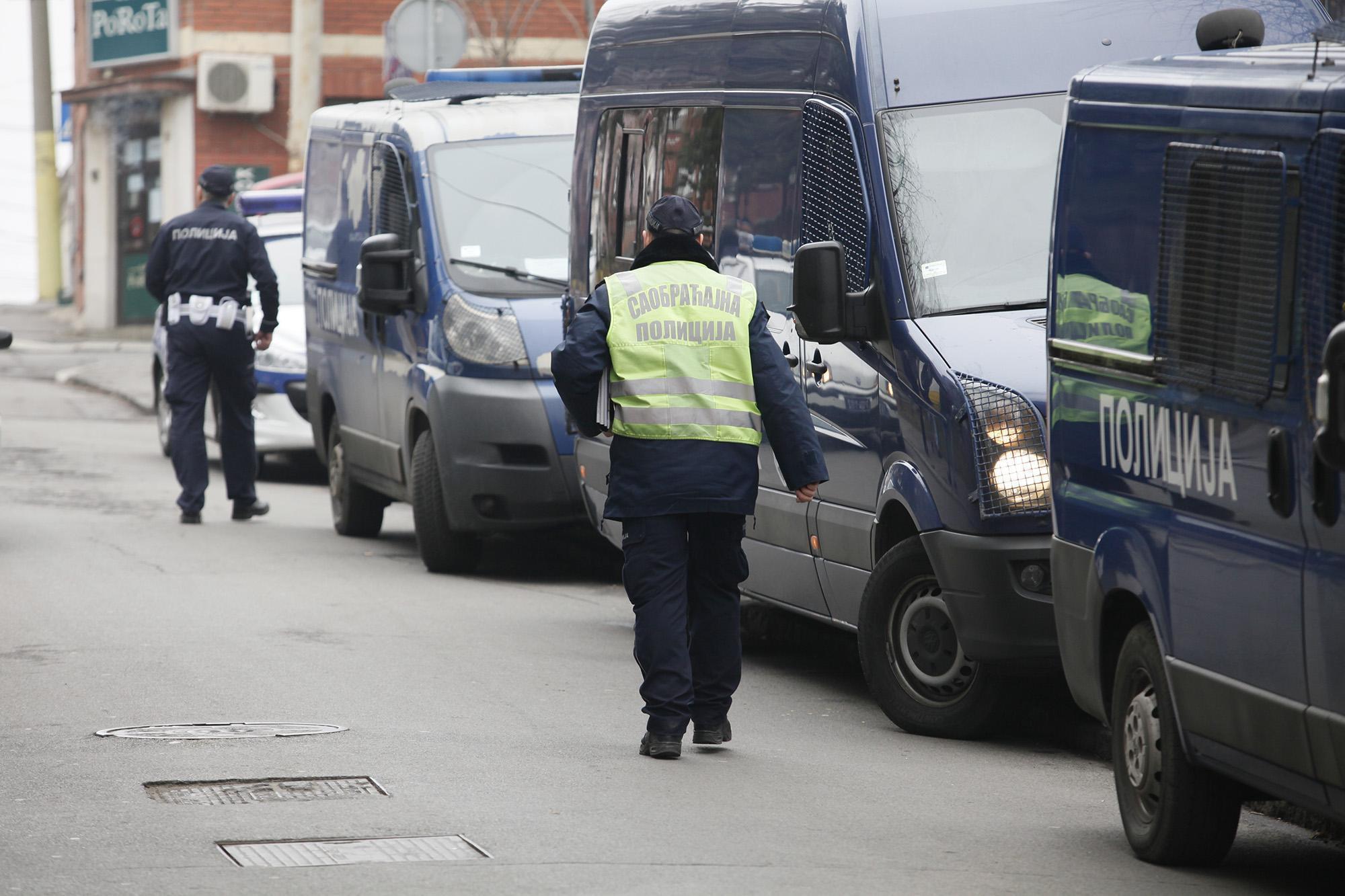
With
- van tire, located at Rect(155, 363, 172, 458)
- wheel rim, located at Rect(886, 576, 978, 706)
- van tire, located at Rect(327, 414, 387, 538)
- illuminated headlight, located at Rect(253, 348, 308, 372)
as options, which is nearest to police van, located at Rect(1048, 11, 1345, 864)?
wheel rim, located at Rect(886, 576, 978, 706)

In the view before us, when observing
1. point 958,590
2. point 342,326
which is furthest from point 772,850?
point 342,326

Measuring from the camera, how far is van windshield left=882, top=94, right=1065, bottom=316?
7.46 metres

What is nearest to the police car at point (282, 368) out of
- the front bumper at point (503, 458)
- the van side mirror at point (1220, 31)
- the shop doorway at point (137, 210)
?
the front bumper at point (503, 458)

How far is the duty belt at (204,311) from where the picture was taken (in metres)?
13.4

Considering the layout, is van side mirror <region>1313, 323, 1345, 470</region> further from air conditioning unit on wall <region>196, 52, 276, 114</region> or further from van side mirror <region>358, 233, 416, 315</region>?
air conditioning unit on wall <region>196, 52, 276, 114</region>

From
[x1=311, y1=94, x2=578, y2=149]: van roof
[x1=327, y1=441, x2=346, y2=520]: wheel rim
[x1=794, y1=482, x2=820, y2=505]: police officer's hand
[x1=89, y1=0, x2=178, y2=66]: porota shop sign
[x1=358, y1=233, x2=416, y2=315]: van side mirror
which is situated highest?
[x1=89, y1=0, x2=178, y2=66]: porota shop sign

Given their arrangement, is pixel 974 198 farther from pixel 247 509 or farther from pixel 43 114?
pixel 43 114

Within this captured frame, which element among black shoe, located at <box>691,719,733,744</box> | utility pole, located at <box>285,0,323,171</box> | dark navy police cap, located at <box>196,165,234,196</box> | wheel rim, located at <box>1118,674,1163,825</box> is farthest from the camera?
utility pole, located at <box>285,0,323,171</box>

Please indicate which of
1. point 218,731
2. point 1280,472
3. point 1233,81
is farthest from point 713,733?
point 1233,81

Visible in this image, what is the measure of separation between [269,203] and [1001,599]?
1246 cm

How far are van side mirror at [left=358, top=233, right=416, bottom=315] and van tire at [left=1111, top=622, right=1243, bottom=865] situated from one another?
254 inches

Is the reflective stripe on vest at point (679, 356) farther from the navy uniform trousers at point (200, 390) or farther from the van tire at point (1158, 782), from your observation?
the navy uniform trousers at point (200, 390)

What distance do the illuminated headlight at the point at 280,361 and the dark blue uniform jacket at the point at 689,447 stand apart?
945 centimetres

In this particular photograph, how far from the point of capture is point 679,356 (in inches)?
270
